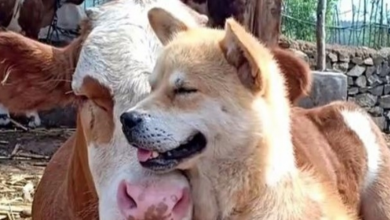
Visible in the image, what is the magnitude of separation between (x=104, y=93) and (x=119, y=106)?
0.30 feet

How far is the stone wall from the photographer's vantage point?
44.8 ft

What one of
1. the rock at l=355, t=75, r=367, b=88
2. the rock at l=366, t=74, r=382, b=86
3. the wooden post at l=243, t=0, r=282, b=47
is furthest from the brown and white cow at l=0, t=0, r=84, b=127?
the wooden post at l=243, t=0, r=282, b=47

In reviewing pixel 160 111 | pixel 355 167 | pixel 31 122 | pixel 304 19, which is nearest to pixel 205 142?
pixel 160 111

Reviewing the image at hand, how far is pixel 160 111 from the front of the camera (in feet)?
8.59

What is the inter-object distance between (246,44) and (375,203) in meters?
1.91

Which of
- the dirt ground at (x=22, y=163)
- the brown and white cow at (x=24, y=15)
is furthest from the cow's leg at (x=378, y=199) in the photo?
the brown and white cow at (x=24, y=15)

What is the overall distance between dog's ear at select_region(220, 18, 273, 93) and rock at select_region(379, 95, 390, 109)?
1160cm

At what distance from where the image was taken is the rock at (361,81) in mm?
13977

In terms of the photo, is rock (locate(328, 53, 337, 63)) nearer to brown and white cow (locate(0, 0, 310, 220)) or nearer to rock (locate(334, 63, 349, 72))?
rock (locate(334, 63, 349, 72))

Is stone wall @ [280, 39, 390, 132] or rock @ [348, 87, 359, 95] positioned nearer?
stone wall @ [280, 39, 390, 132]

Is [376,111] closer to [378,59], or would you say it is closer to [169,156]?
[378,59]

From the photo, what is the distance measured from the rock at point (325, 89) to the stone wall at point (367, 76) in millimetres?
4995

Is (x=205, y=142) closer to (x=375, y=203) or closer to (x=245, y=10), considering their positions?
(x=375, y=203)

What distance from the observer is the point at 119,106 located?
9.24 ft
